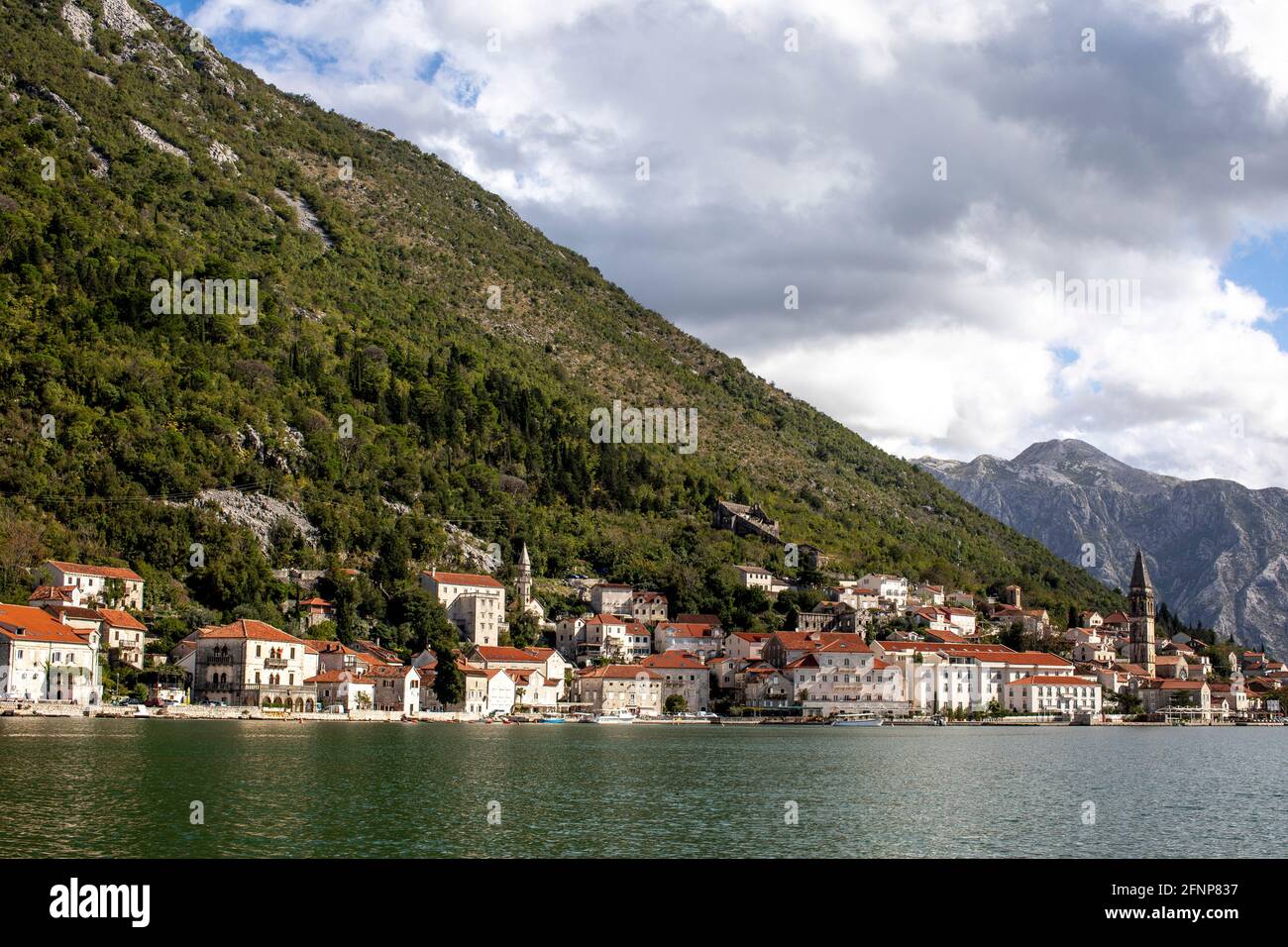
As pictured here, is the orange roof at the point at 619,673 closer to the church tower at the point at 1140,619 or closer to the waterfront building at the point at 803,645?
the waterfront building at the point at 803,645

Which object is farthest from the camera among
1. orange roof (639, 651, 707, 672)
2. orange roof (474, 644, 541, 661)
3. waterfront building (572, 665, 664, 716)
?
orange roof (639, 651, 707, 672)

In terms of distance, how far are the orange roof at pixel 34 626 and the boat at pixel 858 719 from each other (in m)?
61.2

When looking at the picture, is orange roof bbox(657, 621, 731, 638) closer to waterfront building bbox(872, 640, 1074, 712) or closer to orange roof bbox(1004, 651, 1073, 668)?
waterfront building bbox(872, 640, 1074, 712)

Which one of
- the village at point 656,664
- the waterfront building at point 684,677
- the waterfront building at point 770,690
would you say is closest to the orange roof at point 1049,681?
the village at point 656,664

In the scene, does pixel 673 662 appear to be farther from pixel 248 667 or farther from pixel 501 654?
pixel 248 667

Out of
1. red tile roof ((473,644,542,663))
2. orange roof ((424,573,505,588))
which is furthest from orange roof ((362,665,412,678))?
orange roof ((424,573,505,588))

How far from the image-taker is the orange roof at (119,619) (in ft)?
301

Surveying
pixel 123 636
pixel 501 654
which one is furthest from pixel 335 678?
pixel 501 654

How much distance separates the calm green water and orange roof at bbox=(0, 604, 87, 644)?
10665 mm

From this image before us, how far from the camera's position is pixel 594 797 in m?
42.5

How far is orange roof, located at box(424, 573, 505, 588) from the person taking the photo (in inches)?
4739

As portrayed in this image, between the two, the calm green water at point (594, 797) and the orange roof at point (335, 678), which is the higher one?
the orange roof at point (335, 678)

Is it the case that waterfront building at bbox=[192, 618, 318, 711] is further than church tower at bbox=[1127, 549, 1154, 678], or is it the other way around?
church tower at bbox=[1127, 549, 1154, 678]
